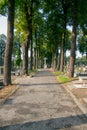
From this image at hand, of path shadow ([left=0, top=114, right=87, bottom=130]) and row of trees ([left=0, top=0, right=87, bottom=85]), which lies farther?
row of trees ([left=0, top=0, right=87, bottom=85])

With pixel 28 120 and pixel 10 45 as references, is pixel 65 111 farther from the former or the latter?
pixel 10 45

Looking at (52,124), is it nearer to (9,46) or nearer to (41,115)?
(41,115)

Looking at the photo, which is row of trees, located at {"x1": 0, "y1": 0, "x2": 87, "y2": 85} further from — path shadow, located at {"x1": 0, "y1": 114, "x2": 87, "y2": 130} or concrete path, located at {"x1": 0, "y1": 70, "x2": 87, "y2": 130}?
path shadow, located at {"x1": 0, "y1": 114, "x2": 87, "y2": 130}

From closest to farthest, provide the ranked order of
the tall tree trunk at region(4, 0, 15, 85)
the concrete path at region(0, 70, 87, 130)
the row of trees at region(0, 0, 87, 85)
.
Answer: the concrete path at region(0, 70, 87, 130), the tall tree trunk at region(4, 0, 15, 85), the row of trees at region(0, 0, 87, 85)

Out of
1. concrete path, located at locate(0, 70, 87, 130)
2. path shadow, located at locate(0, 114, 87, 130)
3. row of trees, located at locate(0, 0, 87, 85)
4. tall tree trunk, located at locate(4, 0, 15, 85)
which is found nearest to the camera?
path shadow, located at locate(0, 114, 87, 130)

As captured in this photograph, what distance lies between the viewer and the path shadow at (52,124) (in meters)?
8.50

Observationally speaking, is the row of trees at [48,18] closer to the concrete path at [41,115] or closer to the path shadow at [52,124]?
the concrete path at [41,115]

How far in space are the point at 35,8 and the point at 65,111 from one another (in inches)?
1098

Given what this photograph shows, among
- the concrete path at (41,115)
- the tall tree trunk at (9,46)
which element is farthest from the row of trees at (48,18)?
the concrete path at (41,115)

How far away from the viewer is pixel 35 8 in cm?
3766

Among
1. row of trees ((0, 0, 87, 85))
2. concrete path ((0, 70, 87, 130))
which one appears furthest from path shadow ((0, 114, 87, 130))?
row of trees ((0, 0, 87, 85))

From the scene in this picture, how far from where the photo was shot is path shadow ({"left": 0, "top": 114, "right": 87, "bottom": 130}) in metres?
8.50

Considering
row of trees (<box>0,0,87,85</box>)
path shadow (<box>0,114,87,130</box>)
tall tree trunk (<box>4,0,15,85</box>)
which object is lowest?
path shadow (<box>0,114,87,130</box>)

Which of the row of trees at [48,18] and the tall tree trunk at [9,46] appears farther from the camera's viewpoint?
the row of trees at [48,18]
